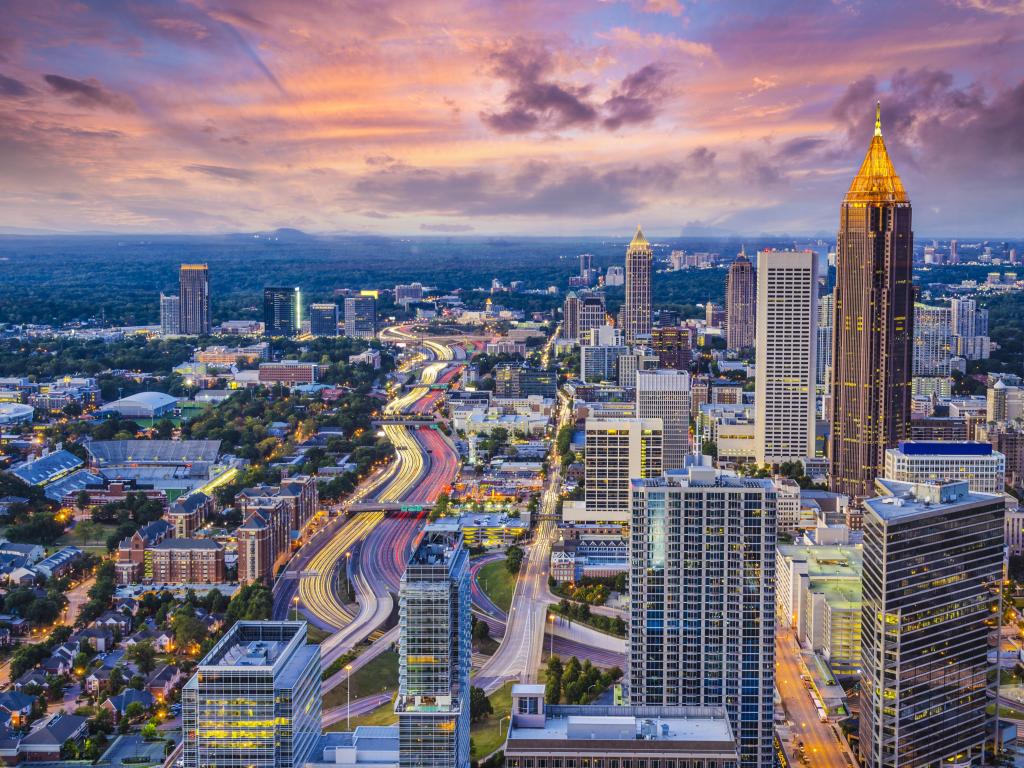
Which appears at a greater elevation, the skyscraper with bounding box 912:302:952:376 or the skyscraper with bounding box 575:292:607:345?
the skyscraper with bounding box 575:292:607:345

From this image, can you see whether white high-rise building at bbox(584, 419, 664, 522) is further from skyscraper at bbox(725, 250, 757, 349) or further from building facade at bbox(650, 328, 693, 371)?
skyscraper at bbox(725, 250, 757, 349)

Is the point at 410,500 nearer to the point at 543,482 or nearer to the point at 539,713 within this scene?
the point at 543,482

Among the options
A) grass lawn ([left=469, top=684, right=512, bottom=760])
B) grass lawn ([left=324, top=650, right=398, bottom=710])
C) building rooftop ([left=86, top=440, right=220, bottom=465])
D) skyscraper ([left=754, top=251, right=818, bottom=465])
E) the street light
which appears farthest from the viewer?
building rooftop ([left=86, top=440, right=220, bottom=465])

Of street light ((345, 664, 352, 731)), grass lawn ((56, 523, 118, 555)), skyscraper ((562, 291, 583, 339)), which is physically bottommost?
street light ((345, 664, 352, 731))

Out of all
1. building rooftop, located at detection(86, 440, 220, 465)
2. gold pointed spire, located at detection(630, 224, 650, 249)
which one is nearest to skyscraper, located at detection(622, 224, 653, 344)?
gold pointed spire, located at detection(630, 224, 650, 249)

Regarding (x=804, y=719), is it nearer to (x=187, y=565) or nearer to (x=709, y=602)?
(x=709, y=602)

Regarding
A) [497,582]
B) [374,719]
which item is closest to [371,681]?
[374,719]

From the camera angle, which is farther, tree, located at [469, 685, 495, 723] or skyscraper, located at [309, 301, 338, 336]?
skyscraper, located at [309, 301, 338, 336]
